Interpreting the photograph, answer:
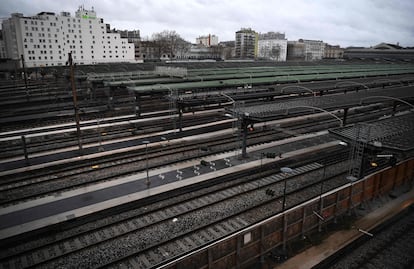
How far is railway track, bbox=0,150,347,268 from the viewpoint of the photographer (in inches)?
441

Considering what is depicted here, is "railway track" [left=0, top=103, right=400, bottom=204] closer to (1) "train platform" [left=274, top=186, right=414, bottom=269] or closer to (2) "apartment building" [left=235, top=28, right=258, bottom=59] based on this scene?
(1) "train platform" [left=274, top=186, right=414, bottom=269]

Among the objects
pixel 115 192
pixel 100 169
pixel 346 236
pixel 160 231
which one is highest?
pixel 100 169

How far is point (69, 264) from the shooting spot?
10891 millimetres

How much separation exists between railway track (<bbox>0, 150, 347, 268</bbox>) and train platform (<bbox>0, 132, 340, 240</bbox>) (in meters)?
1.19

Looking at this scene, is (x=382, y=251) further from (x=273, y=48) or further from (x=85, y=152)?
(x=273, y=48)

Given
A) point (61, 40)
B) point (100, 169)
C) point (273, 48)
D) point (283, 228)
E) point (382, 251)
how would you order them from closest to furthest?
point (283, 228) → point (382, 251) → point (100, 169) → point (61, 40) → point (273, 48)

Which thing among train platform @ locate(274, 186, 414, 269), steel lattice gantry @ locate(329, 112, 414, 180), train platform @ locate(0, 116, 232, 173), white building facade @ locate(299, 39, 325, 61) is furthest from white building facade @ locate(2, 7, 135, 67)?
white building facade @ locate(299, 39, 325, 61)

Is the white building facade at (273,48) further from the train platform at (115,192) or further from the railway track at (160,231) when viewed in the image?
the railway track at (160,231)

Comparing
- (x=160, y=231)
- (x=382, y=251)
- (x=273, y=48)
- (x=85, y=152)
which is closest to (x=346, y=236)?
(x=382, y=251)

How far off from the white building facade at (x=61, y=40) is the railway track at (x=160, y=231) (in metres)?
89.4

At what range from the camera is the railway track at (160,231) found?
11195mm

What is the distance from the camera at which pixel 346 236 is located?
1325 cm

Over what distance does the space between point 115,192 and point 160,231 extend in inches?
185

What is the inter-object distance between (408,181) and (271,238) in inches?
463
